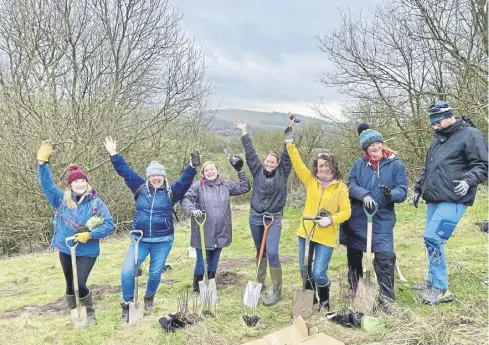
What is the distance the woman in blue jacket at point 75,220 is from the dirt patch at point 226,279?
1826mm

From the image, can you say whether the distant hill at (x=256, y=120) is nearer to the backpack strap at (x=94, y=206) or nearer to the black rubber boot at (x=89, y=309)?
the backpack strap at (x=94, y=206)

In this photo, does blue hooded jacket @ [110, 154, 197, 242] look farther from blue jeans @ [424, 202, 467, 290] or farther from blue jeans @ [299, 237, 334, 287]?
blue jeans @ [424, 202, 467, 290]

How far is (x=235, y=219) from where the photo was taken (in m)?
13.2

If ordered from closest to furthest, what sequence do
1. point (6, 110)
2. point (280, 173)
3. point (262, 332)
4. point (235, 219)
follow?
point (262, 332) → point (280, 173) → point (6, 110) → point (235, 219)

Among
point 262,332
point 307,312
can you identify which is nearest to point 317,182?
point 307,312

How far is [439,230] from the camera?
13.1 ft

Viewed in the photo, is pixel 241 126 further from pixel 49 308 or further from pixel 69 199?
pixel 49 308

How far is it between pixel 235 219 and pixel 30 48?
7394 millimetres

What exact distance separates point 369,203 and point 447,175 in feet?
2.54

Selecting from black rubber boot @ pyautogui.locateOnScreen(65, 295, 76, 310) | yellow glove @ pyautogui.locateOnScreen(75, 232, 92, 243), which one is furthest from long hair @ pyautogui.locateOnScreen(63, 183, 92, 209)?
black rubber boot @ pyautogui.locateOnScreen(65, 295, 76, 310)

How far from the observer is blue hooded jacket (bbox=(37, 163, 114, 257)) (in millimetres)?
4148

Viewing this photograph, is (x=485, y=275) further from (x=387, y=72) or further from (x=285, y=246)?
(x=387, y=72)

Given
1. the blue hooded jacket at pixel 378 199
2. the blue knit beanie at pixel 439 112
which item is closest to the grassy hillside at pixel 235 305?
the blue hooded jacket at pixel 378 199

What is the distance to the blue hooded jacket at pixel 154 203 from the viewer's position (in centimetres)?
434
